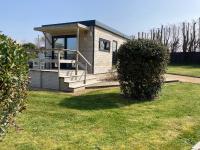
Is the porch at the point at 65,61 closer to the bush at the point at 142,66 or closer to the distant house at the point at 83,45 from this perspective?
the distant house at the point at 83,45

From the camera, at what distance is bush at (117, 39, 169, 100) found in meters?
11.1

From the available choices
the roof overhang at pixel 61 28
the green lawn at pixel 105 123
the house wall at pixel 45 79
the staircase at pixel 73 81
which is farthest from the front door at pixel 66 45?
the green lawn at pixel 105 123

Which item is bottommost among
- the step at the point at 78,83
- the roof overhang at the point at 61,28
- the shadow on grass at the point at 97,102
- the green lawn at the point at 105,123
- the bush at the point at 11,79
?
the green lawn at the point at 105,123

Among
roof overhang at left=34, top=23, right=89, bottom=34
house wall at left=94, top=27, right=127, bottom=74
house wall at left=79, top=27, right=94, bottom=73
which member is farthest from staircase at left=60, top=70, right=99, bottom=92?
roof overhang at left=34, top=23, right=89, bottom=34

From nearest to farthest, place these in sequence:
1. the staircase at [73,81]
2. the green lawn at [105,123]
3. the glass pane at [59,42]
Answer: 1. the green lawn at [105,123]
2. the staircase at [73,81]
3. the glass pane at [59,42]

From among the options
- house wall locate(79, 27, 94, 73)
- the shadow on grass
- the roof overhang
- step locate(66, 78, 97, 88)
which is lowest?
the shadow on grass

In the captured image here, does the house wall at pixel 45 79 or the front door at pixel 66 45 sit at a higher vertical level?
the front door at pixel 66 45

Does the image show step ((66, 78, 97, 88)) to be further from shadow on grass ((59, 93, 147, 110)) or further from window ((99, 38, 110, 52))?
window ((99, 38, 110, 52))

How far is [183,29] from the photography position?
140ft

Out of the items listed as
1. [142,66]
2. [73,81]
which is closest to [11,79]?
[142,66]

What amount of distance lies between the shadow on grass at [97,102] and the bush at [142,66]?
0.56 m

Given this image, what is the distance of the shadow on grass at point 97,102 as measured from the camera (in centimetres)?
1026

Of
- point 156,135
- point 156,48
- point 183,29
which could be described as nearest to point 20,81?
point 156,135

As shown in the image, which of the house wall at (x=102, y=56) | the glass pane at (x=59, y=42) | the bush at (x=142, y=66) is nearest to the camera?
the bush at (x=142, y=66)
